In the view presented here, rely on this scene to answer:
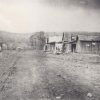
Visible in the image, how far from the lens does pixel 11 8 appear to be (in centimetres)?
766

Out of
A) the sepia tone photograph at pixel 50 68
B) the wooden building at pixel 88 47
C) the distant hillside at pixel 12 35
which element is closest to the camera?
the sepia tone photograph at pixel 50 68

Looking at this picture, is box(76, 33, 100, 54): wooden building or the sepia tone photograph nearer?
the sepia tone photograph

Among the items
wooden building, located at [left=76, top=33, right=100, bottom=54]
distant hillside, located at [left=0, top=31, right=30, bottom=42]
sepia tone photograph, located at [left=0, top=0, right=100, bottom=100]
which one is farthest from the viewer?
wooden building, located at [left=76, top=33, right=100, bottom=54]

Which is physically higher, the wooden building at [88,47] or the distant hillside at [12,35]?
the distant hillside at [12,35]

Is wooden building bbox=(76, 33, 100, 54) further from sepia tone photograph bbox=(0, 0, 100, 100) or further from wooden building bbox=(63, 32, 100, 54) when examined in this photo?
sepia tone photograph bbox=(0, 0, 100, 100)

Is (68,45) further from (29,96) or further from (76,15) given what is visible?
(29,96)

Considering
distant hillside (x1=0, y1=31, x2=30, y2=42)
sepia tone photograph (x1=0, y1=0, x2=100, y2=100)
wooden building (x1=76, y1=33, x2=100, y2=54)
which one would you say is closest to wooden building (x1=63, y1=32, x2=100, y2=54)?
wooden building (x1=76, y1=33, x2=100, y2=54)

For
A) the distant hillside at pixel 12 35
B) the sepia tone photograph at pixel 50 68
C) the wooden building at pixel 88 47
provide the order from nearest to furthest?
the sepia tone photograph at pixel 50 68, the distant hillside at pixel 12 35, the wooden building at pixel 88 47

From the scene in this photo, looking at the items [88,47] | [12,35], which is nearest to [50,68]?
[12,35]

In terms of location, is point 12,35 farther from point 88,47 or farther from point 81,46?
point 88,47

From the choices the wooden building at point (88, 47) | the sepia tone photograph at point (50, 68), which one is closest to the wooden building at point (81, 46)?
the wooden building at point (88, 47)

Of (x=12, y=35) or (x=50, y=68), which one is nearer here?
(x=50, y=68)

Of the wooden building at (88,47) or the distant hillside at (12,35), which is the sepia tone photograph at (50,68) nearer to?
the distant hillside at (12,35)

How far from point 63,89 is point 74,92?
36 cm
